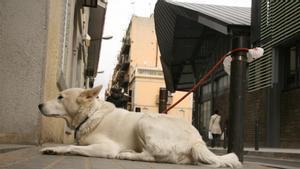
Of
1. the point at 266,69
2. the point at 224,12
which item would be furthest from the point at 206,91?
the point at 266,69

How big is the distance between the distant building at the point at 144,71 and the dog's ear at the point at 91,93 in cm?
5308

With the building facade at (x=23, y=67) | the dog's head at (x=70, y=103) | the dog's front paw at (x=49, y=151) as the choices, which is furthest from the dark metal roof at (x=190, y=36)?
the dog's front paw at (x=49, y=151)

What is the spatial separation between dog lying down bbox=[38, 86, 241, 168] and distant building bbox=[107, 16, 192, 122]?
174ft

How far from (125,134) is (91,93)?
622 mm

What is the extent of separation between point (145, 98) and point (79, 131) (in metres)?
60.9


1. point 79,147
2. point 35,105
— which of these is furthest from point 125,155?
point 35,105

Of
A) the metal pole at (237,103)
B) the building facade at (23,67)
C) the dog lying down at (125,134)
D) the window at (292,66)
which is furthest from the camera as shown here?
the window at (292,66)

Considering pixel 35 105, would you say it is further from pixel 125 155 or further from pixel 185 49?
pixel 185 49

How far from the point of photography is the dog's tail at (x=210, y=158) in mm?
5395

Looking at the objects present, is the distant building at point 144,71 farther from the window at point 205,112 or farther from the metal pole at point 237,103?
the metal pole at point 237,103

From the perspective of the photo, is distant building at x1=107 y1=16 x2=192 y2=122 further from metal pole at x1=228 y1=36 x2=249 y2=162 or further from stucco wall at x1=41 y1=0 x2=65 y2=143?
metal pole at x1=228 y1=36 x2=249 y2=162

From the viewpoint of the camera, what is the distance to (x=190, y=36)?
39000mm

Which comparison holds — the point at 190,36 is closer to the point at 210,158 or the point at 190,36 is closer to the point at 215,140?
the point at 215,140

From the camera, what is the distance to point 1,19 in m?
7.23
